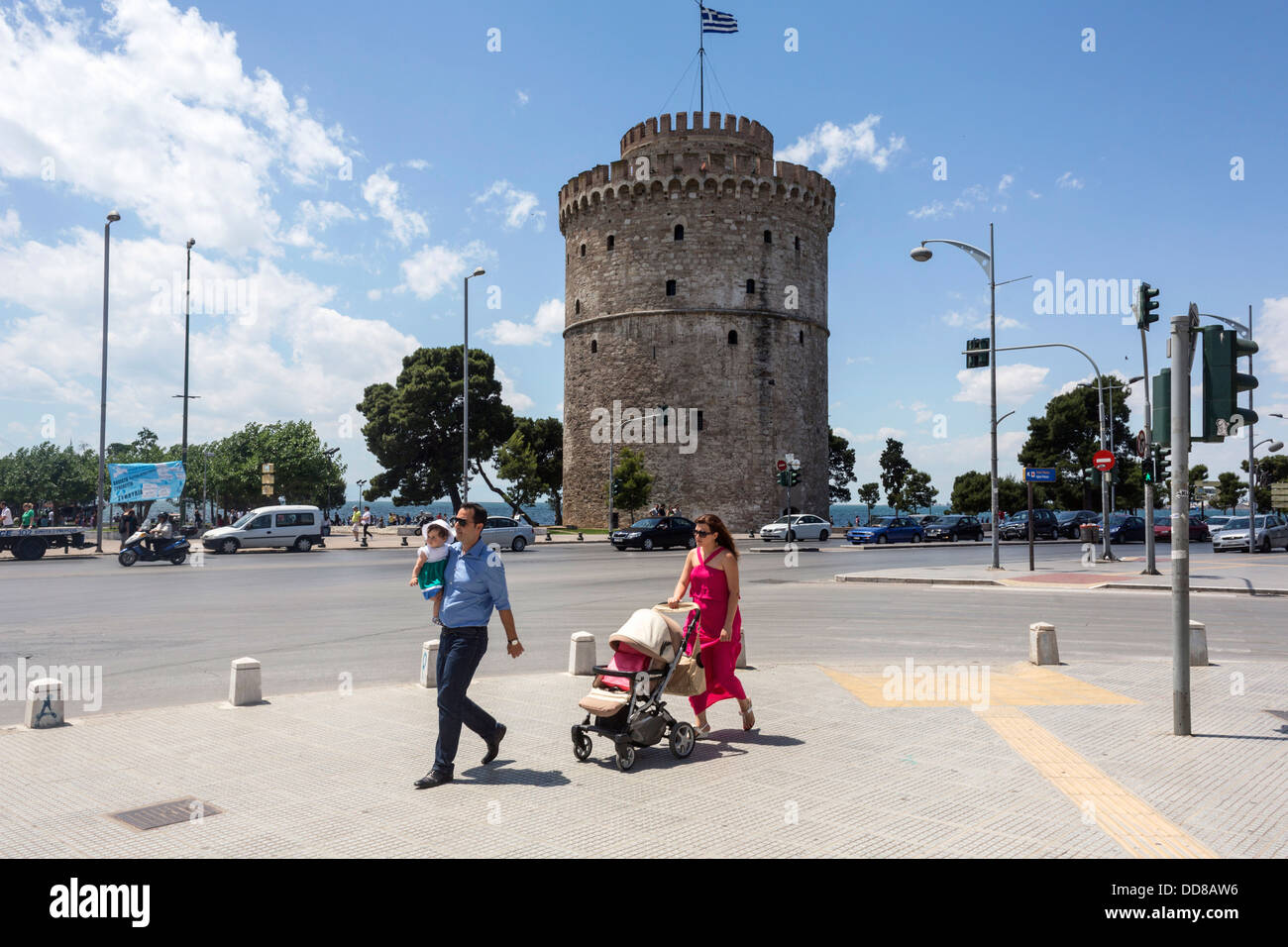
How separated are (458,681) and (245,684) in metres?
2.78

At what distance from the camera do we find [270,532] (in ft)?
114

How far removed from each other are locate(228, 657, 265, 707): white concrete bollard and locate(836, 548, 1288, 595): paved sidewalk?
1621cm

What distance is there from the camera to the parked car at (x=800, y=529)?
43750mm

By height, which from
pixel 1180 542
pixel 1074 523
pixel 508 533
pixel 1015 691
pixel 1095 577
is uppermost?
pixel 1180 542

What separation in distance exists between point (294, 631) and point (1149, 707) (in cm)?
1002

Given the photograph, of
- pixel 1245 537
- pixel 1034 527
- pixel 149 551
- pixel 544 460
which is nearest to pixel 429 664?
pixel 149 551

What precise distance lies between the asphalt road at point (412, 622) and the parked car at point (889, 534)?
72.2ft

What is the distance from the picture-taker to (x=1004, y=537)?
47.0m

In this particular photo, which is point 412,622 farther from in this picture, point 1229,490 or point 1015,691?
point 1229,490

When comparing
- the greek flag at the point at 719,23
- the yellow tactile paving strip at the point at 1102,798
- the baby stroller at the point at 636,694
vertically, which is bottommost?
the yellow tactile paving strip at the point at 1102,798

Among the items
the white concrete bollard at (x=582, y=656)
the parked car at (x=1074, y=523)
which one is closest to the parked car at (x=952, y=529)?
the parked car at (x=1074, y=523)

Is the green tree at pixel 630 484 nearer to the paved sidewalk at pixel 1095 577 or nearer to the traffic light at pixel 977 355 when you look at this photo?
the paved sidewalk at pixel 1095 577
